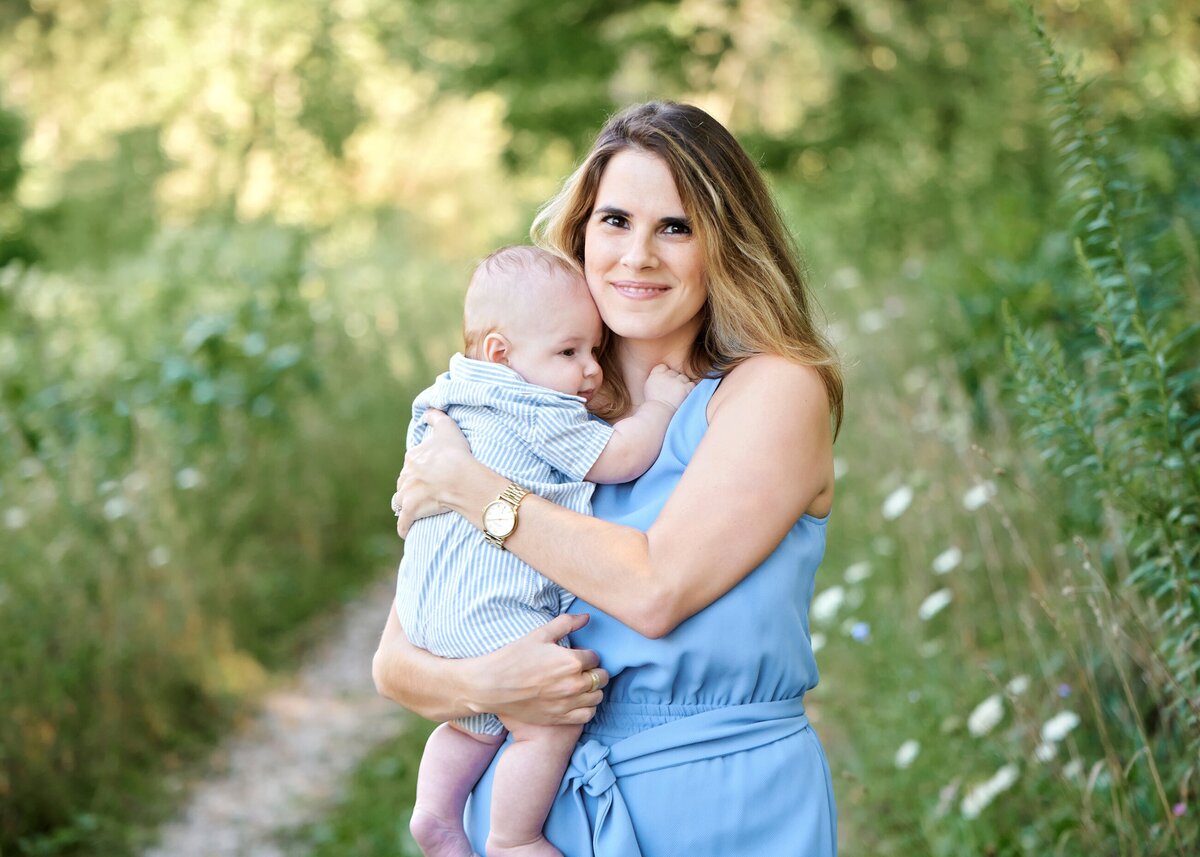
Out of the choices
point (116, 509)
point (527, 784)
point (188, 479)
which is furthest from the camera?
point (188, 479)

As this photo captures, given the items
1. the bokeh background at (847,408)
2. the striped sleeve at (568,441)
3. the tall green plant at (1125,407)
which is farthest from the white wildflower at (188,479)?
the tall green plant at (1125,407)

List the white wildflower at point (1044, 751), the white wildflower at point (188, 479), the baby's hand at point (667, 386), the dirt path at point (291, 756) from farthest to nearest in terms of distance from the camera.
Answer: the white wildflower at point (188, 479)
the dirt path at point (291, 756)
the white wildflower at point (1044, 751)
the baby's hand at point (667, 386)

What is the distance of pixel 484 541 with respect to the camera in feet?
6.52

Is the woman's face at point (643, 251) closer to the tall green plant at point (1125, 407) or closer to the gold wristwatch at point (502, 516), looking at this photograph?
the gold wristwatch at point (502, 516)

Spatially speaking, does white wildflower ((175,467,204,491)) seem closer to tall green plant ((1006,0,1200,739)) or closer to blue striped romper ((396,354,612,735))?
blue striped romper ((396,354,612,735))

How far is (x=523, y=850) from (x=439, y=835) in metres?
0.22

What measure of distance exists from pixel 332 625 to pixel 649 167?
4.34m

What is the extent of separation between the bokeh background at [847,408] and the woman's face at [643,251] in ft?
2.03

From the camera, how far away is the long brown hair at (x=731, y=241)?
205cm

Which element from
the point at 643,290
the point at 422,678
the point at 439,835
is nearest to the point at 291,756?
the point at 439,835

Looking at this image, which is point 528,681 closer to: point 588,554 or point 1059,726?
point 588,554

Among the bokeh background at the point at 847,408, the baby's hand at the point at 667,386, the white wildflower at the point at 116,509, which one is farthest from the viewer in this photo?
the white wildflower at the point at 116,509

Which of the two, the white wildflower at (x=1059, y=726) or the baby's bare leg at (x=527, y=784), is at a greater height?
the baby's bare leg at (x=527, y=784)

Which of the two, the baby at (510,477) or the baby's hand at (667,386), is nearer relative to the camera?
the baby at (510,477)
